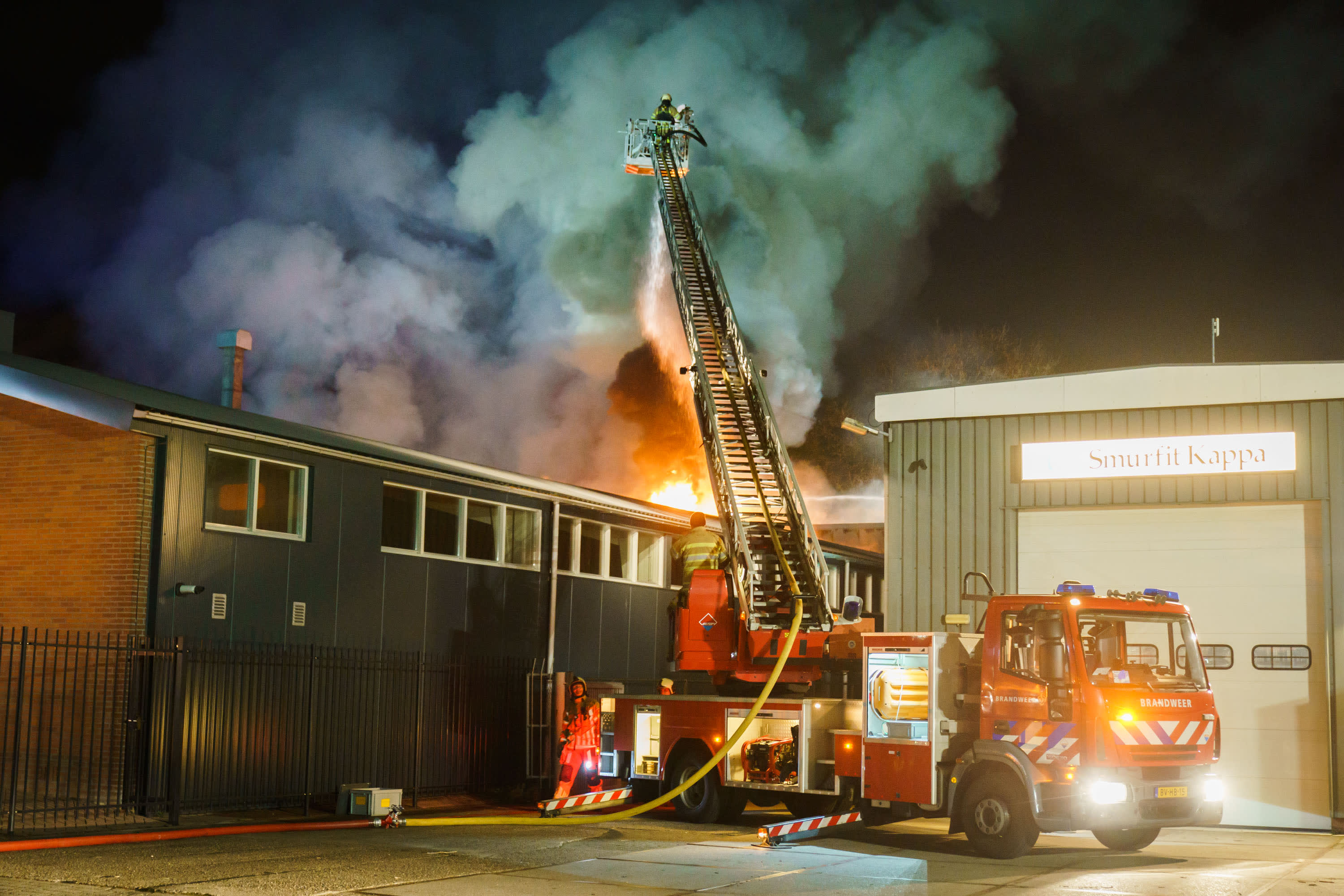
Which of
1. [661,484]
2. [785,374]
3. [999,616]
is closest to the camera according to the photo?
[999,616]

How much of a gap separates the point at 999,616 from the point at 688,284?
1475 cm

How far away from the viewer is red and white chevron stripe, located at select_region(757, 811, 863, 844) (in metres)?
12.2

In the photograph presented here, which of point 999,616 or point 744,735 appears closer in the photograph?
point 999,616

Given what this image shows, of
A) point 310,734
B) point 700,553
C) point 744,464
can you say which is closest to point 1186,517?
point 700,553

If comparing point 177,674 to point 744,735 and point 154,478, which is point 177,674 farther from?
point 744,735

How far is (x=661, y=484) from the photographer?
5603 centimetres

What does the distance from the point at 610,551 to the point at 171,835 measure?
37.3 feet

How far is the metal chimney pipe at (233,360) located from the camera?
23.5 m

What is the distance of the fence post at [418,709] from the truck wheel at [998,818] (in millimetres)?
7970

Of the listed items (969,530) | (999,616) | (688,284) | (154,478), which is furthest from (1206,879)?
(688,284)

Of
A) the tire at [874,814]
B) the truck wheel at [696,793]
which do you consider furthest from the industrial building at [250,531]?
the tire at [874,814]

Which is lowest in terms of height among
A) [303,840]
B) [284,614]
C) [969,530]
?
[303,840]

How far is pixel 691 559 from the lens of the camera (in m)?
16.4

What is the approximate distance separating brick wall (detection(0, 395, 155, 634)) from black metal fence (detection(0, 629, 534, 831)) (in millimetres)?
376
